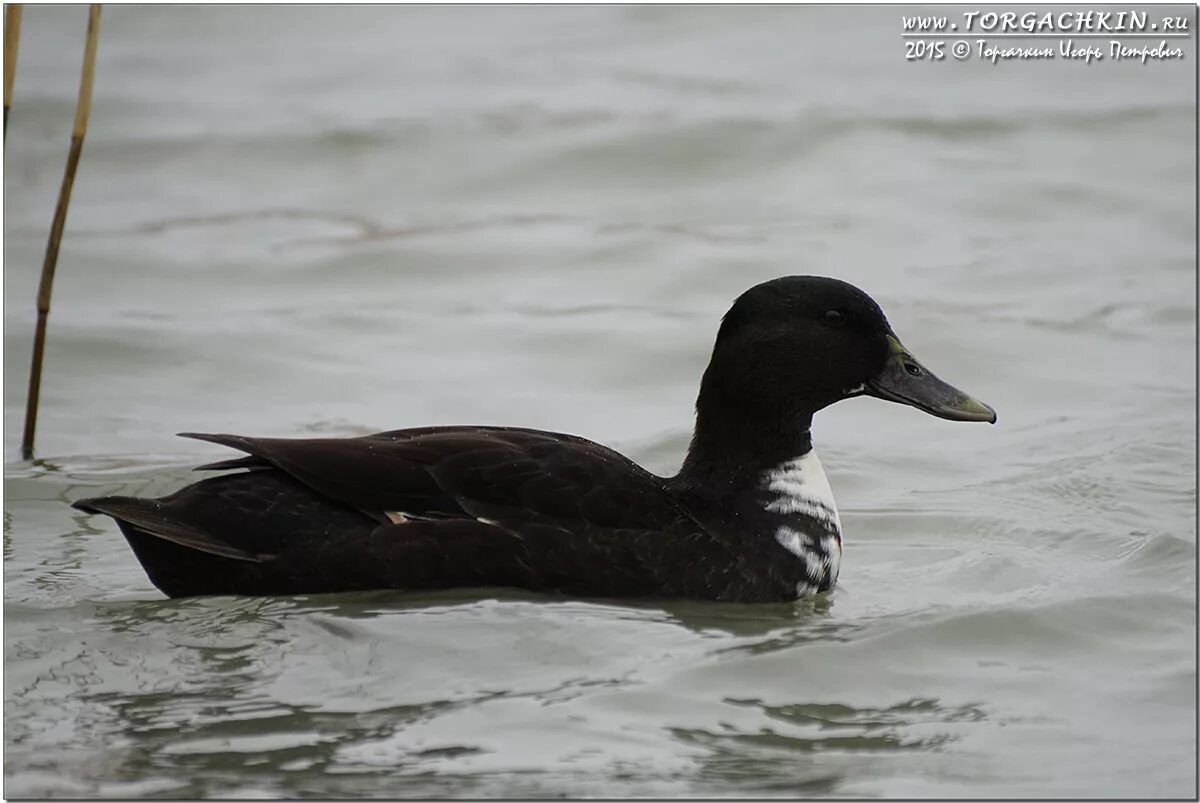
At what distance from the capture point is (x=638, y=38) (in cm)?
1591

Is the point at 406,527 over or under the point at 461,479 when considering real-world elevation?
under

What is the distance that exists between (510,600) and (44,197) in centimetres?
746

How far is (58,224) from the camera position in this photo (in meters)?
7.40

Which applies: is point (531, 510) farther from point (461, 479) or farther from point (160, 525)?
point (160, 525)

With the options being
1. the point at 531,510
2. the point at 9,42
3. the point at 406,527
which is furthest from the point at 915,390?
the point at 9,42

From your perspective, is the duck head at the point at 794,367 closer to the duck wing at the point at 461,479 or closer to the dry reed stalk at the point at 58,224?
the duck wing at the point at 461,479

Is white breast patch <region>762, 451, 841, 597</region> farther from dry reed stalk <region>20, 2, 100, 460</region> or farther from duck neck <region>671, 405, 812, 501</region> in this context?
dry reed stalk <region>20, 2, 100, 460</region>

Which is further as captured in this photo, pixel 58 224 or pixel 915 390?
pixel 58 224

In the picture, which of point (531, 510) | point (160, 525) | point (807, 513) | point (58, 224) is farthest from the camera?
point (58, 224)

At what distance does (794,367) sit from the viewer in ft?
21.2

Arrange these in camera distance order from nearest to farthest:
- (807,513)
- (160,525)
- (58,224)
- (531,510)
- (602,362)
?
(160,525)
(531,510)
(807,513)
(58,224)
(602,362)

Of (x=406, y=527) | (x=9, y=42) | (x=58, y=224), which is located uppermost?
(x=9, y=42)

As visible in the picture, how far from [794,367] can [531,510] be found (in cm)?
109

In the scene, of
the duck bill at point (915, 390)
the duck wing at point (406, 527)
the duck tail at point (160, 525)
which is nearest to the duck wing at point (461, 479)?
the duck wing at point (406, 527)
